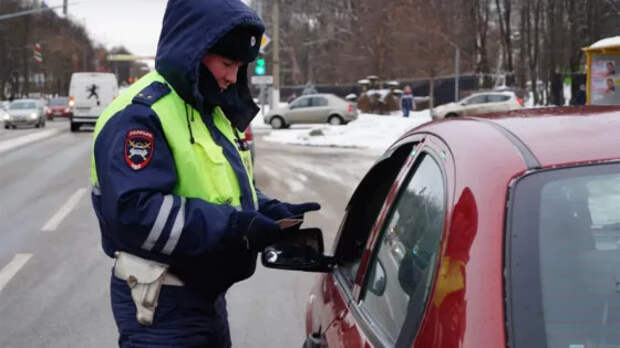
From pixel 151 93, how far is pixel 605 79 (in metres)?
14.7

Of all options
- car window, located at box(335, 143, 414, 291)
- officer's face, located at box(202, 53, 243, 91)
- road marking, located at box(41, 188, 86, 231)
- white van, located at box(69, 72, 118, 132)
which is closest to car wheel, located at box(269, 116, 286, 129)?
white van, located at box(69, 72, 118, 132)

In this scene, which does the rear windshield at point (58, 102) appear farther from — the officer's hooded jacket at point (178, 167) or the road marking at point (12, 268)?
the officer's hooded jacket at point (178, 167)

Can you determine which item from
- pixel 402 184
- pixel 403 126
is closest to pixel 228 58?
pixel 402 184

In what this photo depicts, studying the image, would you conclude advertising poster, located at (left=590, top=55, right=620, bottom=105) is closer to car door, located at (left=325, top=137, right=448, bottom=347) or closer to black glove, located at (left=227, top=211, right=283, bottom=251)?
car door, located at (left=325, top=137, right=448, bottom=347)

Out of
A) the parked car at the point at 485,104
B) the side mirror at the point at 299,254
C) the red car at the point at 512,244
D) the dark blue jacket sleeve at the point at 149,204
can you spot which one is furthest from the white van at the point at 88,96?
the red car at the point at 512,244

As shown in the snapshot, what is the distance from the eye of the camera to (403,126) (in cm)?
2892

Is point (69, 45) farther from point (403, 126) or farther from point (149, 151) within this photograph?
point (149, 151)

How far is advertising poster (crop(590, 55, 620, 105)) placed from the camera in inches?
619

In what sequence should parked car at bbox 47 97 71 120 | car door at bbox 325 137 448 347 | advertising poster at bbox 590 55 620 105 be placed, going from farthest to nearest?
parked car at bbox 47 97 71 120
advertising poster at bbox 590 55 620 105
car door at bbox 325 137 448 347

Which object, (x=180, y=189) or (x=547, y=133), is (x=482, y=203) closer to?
(x=547, y=133)

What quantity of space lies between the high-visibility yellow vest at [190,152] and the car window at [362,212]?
58cm

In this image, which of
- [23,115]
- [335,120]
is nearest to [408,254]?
[335,120]

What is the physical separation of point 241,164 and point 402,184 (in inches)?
21.6

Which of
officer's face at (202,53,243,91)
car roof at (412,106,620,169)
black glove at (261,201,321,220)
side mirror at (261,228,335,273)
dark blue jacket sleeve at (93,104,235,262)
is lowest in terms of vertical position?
side mirror at (261,228,335,273)
